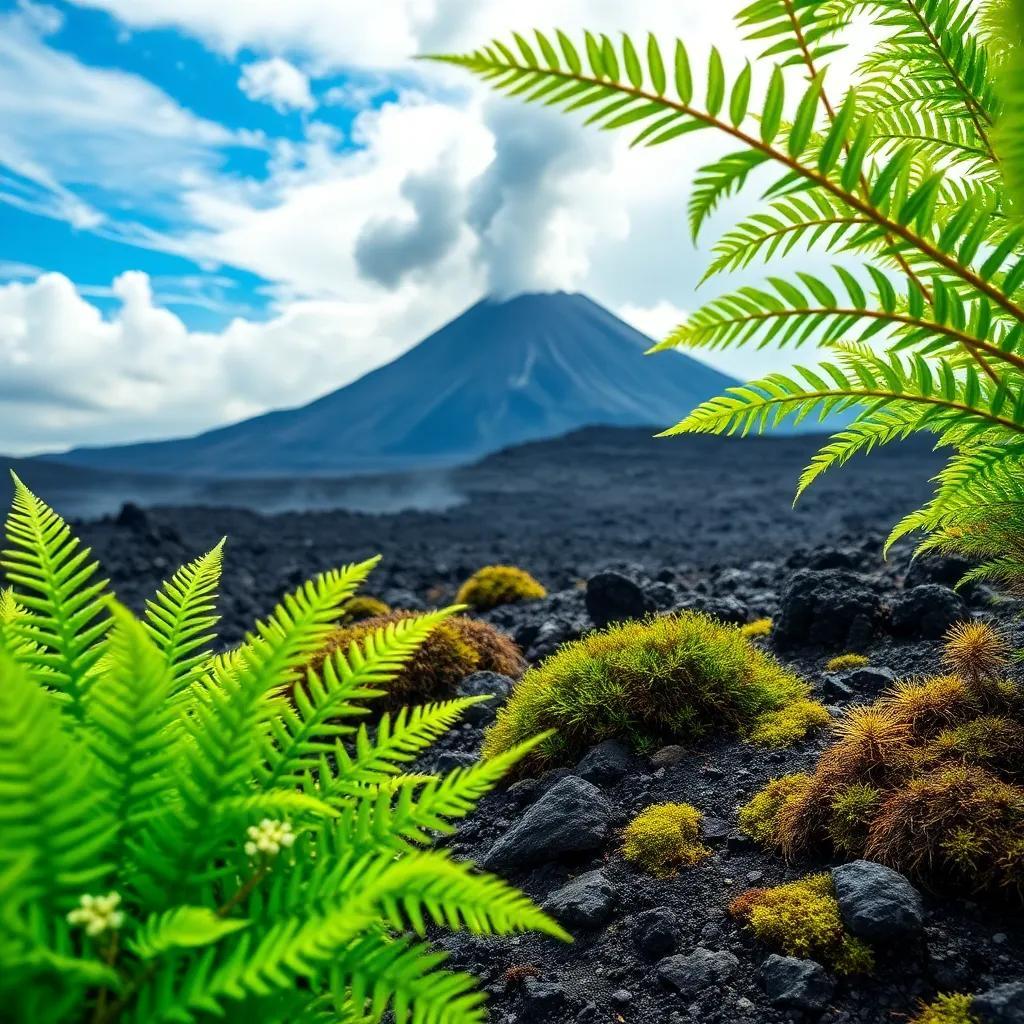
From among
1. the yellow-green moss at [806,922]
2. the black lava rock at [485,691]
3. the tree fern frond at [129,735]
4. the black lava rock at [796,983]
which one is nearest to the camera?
the tree fern frond at [129,735]

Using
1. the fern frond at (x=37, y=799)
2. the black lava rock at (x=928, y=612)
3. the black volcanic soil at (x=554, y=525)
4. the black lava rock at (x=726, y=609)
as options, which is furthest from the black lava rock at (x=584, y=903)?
the black volcanic soil at (x=554, y=525)

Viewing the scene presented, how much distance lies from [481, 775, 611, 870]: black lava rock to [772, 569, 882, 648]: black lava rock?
271cm

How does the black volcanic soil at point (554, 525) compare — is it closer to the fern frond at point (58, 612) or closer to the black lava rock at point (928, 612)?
the black lava rock at point (928, 612)

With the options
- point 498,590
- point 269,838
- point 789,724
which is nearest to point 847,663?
point 789,724

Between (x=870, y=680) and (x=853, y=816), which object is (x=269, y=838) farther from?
(x=870, y=680)

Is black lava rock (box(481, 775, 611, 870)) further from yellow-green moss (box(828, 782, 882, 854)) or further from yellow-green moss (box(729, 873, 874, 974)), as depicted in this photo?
yellow-green moss (box(828, 782, 882, 854))

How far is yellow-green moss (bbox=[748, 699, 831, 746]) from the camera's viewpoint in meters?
4.66

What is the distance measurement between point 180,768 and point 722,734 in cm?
377

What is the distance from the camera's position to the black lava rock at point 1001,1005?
2459mm

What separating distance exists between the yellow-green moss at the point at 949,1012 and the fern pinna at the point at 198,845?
175 cm

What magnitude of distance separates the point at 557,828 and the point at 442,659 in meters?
3.14

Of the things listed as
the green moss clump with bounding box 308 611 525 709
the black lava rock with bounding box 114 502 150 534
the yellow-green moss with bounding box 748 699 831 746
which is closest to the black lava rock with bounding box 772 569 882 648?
the yellow-green moss with bounding box 748 699 831 746

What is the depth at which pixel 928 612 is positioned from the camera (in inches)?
225

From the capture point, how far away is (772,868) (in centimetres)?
360
